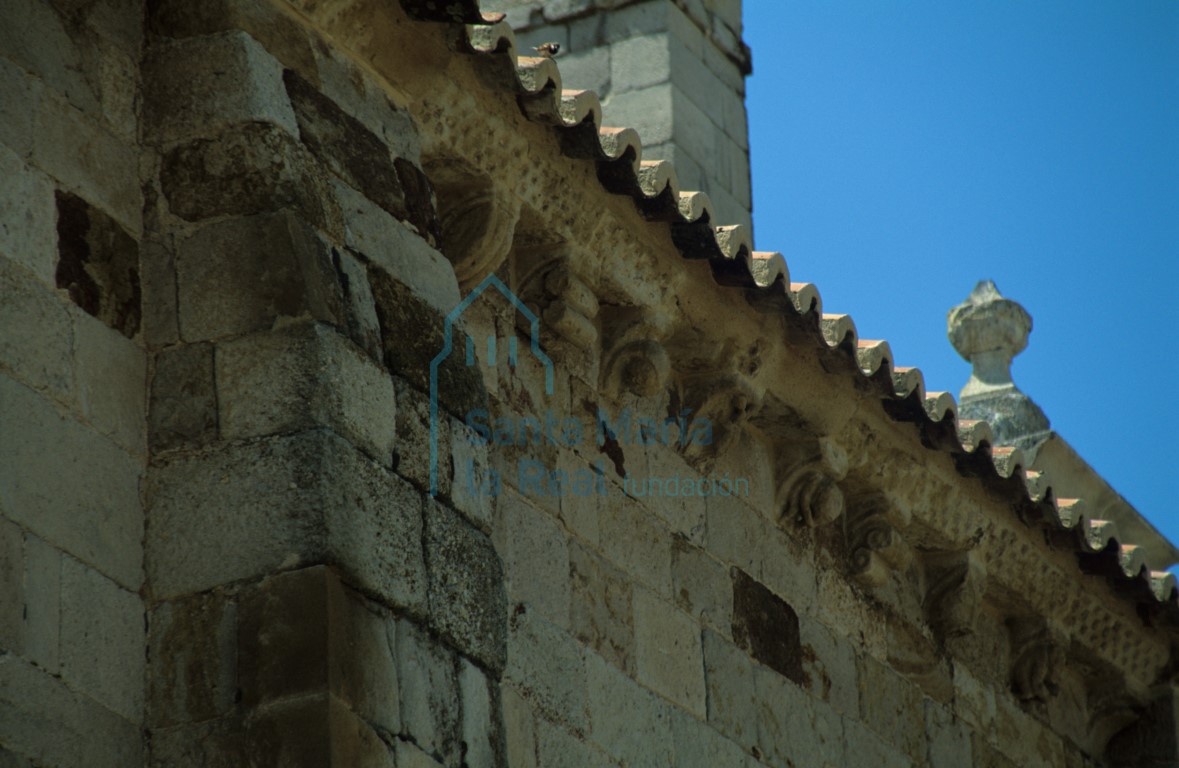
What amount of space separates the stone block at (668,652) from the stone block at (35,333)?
2010 mm

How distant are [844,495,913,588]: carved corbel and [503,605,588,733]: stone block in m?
1.74

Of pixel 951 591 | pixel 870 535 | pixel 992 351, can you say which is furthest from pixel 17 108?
pixel 992 351

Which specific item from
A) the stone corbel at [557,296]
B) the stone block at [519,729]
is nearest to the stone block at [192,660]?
the stone block at [519,729]

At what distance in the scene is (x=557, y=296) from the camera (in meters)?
4.88

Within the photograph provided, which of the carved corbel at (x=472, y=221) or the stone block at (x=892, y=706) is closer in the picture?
the carved corbel at (x=472, y=221)

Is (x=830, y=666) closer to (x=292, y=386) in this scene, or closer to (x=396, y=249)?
(x=396, y=249)

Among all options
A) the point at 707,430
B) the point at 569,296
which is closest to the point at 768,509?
the point at 707,430

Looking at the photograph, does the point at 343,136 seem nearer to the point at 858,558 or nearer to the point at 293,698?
the point at 293,698

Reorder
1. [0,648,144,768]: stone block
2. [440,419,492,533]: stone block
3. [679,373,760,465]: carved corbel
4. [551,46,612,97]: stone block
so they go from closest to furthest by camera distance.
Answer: [0,648,144,768]: stone block
[440,419,492,533]: stone block
[679,373,760,465]: carved corbel
[551,46,612,97]: stone block

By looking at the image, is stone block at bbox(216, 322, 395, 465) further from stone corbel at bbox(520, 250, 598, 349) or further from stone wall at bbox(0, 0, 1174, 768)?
stone corbel at bbox(520, 250, 598, 349)

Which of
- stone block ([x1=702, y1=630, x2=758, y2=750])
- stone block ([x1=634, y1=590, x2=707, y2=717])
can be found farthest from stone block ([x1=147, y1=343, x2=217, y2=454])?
stone block ([x1=702, y1=630, x2=758, y2=750])

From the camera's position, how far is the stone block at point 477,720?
11.5ft

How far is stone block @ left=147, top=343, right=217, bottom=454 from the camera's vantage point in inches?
135

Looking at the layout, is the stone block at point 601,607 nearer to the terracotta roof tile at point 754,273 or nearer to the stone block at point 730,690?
the stone block at point 730,690
